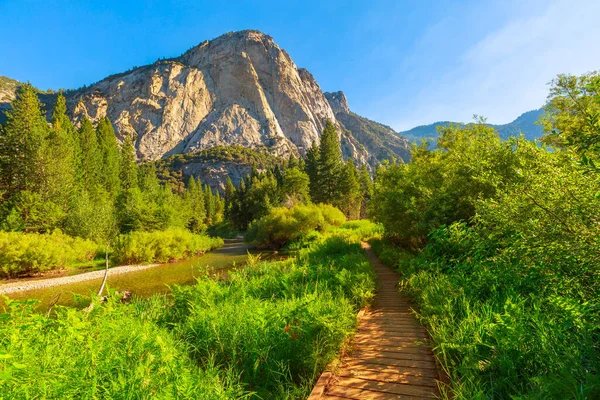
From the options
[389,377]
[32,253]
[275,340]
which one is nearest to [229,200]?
[32,253]

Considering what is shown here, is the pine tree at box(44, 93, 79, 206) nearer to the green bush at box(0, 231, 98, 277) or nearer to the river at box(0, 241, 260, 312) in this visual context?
the green bush at box(0, 231, 98, 277)

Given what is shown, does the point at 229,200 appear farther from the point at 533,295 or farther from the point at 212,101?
the point at 212,101

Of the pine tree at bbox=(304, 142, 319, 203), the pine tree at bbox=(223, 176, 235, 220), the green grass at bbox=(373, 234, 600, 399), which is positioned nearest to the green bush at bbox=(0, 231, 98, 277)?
the green grass at bbox=(373, 234, 600, 399)

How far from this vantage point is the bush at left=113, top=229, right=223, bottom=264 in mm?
22469

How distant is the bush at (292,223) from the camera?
90.3 feet

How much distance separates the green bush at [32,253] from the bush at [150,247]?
126 inches

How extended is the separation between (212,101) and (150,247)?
410ft

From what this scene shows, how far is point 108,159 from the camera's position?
38.8m

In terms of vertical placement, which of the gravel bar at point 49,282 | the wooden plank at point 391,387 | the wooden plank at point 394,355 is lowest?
the gravel bar at point 49,282

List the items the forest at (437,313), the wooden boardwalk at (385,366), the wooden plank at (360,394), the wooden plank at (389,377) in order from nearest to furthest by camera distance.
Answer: the forest at (437,313)
the wooden plank at (360,394)
the wooden boardwalk at (385,366)
the wooden plank at (389,377)

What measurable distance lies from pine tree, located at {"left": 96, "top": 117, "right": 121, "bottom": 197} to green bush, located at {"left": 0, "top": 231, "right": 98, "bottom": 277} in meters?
18.2

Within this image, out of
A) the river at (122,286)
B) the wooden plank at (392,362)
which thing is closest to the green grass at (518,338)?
the wooden plank at (392,362)

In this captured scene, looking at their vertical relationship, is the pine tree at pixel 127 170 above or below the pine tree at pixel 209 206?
above

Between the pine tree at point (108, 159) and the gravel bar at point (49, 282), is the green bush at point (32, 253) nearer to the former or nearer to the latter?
the gravel bar at point (49, 282)
